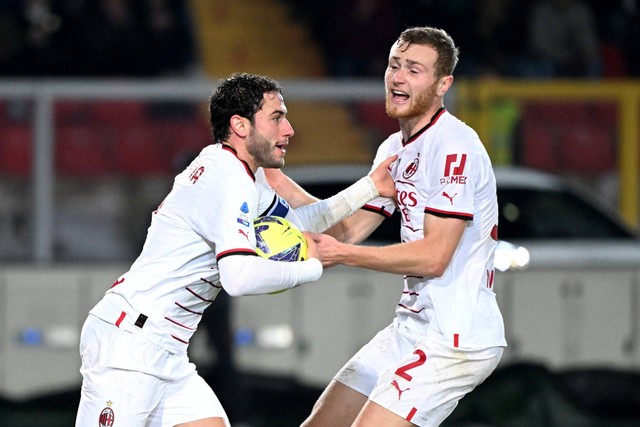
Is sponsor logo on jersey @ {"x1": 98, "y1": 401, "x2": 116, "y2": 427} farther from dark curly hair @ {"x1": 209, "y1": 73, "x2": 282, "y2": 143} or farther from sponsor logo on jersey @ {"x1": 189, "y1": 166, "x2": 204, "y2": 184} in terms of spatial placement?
dark curly hair @ {"x1": 209, "y1": 73, "x2": 282, "y2": 143}

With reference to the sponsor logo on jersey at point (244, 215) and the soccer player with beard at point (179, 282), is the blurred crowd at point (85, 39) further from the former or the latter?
the sponsor logo on jersey at point (244, 215)

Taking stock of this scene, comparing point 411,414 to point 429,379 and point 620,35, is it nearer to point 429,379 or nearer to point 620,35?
point 429,379

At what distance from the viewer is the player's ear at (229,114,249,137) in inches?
212

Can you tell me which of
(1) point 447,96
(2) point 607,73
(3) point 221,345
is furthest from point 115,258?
(2) point 607,73

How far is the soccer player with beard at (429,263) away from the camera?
17.9 ft

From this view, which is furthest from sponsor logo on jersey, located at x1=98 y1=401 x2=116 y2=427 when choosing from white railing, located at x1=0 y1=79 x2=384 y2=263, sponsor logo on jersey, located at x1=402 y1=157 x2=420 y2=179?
white railing, located at x1=0 y1=79 x2=384 y2=263

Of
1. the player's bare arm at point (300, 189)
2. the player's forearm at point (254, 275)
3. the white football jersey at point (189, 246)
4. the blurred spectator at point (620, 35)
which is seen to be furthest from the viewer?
the blurred spectator at point (620, 35)

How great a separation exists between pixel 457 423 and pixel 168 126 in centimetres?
315

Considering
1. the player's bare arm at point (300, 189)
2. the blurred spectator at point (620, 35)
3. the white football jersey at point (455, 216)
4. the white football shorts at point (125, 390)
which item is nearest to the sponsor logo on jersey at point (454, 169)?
the white football jersey at point (455, 216)

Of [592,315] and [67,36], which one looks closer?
[592,315]

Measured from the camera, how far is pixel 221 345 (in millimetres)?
9055

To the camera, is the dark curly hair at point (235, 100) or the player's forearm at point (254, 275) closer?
Answer: the player's forearm at point (254, 275)

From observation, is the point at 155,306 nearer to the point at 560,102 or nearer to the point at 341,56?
the point at 560,102

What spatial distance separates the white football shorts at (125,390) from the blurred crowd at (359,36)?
300 inches
